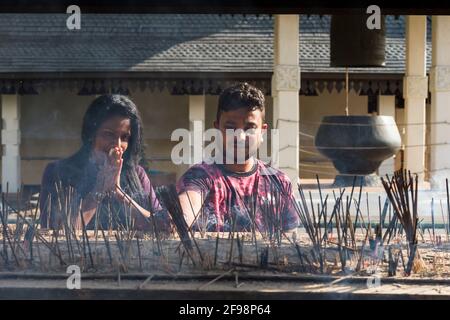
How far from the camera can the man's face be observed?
385 centimetres

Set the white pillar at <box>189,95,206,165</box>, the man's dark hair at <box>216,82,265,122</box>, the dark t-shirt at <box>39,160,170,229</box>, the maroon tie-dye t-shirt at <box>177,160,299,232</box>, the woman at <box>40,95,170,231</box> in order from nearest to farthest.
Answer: the dark t-shirt at <box>39,160,170,229</box>
the maroon tie-dye t-shirt at <box>177,160,299,232</box>
the woman at <box>40,95,170,231</box>
the man's dark hair at <box>216,82,265,122</box>
the white pillar at <box>189,95,206,165</box>

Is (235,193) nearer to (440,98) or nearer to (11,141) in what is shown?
(440,98)

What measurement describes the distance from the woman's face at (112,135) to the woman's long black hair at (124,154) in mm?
20

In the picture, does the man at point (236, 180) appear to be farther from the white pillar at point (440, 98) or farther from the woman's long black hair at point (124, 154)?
the white pillar at point (440, 98)

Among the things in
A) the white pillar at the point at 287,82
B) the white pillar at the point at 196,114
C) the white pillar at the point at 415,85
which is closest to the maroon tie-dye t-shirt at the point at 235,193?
the white pillar at the point at 287,82

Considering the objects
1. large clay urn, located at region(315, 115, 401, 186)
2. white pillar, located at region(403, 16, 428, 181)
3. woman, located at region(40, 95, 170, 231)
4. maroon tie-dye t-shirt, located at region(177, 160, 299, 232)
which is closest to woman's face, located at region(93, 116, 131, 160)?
woman, located at region(40, 95, 170, 231)

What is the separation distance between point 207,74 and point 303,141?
1795 millimetres

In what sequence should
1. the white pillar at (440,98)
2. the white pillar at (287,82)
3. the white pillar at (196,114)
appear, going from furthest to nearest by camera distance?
the white pillar at (196,114) < the white pillar at (440,98) < the white pillar at (287,82)

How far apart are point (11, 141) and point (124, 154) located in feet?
28.8

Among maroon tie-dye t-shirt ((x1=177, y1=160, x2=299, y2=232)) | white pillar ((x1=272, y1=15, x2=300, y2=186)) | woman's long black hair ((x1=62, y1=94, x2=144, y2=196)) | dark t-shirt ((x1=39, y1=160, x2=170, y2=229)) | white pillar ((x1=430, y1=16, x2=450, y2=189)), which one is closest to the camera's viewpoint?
dark t-shirt ((x1=39, y1=160, x2=170, y2=229))

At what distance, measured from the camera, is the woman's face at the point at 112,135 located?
4.05 metres

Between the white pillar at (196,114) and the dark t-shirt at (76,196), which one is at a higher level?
the white pillar at (196,114)

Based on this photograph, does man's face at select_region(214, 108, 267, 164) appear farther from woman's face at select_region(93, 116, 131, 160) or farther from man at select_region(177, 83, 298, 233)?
woman's face at select_region(93, 116, 131, 160)

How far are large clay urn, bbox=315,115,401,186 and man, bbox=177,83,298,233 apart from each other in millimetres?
4600
